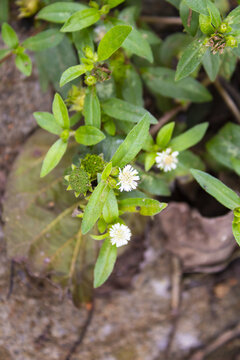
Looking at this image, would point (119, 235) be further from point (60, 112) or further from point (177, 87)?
point (177, 87)

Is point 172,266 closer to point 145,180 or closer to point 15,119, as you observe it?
point 145,180

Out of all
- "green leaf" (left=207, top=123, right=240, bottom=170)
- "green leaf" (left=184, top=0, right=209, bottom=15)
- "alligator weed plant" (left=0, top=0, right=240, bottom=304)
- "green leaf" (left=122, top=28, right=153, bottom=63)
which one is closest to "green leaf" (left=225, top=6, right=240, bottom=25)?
"alligator weed plant" (left=0, top=0, right=240, bottom=304)

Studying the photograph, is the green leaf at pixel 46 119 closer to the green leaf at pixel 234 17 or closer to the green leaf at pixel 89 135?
the green leaf at pixel 89 135

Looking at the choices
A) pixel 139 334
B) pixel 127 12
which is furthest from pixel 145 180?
pixel 139 334

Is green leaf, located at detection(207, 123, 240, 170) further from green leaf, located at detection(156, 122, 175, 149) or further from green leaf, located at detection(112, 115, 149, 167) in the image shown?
green leaf, located at detection(112, 115, 149, 167)

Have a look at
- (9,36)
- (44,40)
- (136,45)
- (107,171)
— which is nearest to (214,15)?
(136,45)

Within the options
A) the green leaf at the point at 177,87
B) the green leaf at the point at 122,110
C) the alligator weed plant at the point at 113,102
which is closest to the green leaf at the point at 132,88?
the alligator weed plant at the point at 113,102
